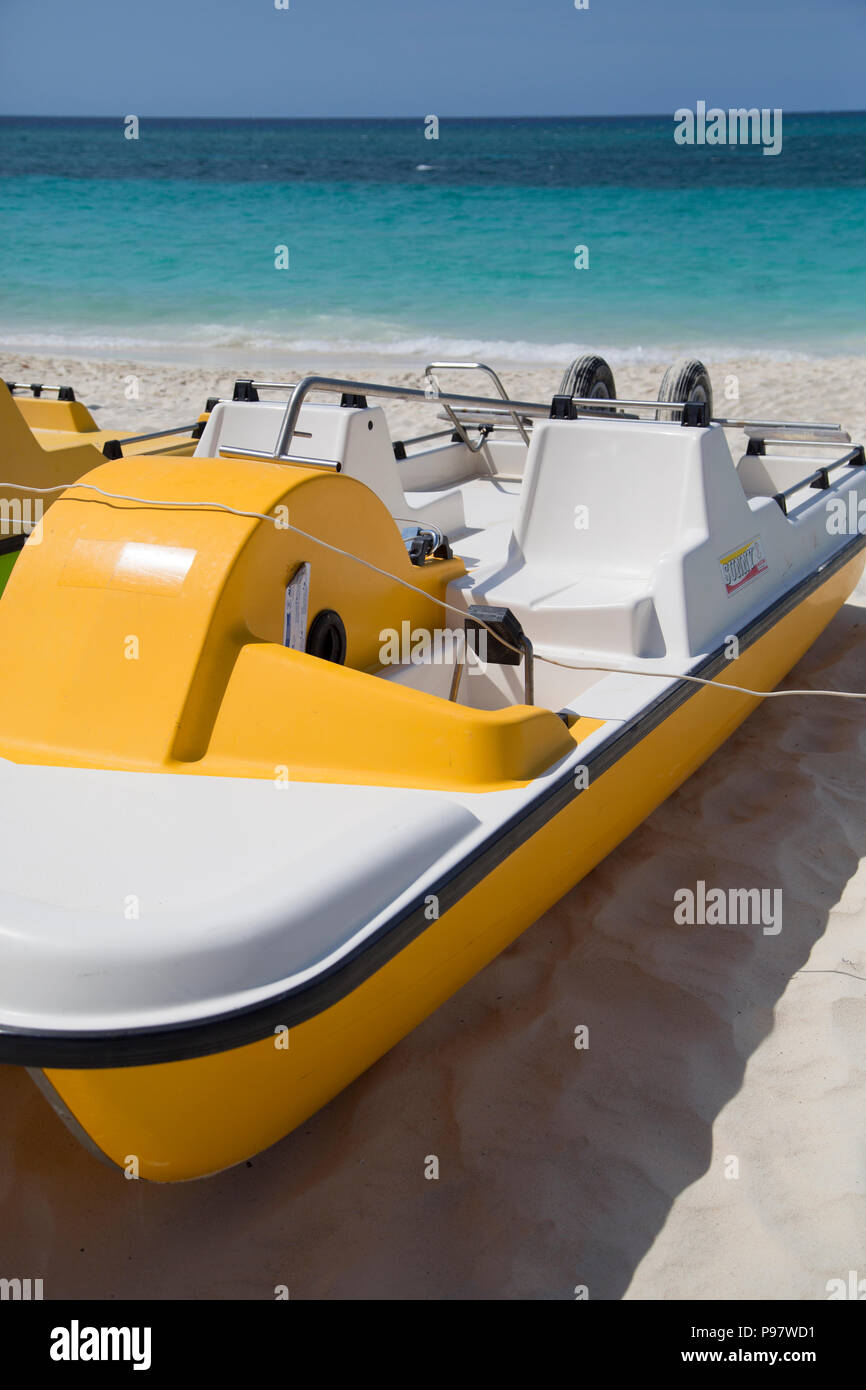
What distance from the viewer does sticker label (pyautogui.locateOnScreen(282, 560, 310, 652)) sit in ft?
8.82

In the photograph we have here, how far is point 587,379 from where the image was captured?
4.97 metres

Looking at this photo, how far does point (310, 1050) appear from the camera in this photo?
204 cm

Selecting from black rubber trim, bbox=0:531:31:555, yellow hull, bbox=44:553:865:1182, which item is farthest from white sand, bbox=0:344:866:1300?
black rubber trim, bbox=0:531:31:555

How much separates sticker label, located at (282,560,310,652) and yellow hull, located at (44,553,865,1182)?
739mm

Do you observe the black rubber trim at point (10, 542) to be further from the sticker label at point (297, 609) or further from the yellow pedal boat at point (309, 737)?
the sticker label at point (297, 609)

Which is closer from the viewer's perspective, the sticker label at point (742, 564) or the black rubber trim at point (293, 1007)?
the black rubber trim at point (293, 1007)

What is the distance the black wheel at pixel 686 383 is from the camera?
4.85 meters

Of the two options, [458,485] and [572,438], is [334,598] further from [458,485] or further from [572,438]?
[458,485]

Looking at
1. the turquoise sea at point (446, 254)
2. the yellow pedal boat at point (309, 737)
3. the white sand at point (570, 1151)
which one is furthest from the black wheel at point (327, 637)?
the turquoise sea at point (446, 254)

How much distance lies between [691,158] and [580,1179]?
40712 millimetres

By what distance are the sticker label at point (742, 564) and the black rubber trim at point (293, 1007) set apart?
1146 mm

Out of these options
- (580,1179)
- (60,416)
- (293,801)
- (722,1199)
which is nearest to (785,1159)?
(722,1199)

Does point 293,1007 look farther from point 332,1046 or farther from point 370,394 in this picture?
point 370,394

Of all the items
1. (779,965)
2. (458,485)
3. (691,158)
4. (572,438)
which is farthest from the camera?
(691,158)
